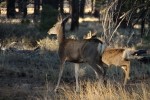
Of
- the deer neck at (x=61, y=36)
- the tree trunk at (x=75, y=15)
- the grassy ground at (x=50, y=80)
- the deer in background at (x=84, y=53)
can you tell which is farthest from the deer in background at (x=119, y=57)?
the tree trunk at (x=75, y=15)

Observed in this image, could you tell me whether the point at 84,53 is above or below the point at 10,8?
above

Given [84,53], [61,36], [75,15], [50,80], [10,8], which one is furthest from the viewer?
[10,8]

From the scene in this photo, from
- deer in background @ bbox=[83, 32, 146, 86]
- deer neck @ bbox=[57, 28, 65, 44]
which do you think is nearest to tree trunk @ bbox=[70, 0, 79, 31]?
deer neck @ bbox=[57, 28, 65, 44]

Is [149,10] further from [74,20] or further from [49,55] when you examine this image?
[74,20]

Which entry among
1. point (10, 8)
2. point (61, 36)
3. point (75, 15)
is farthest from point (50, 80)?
point (10, 8)

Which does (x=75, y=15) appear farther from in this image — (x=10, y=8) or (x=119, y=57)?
(x=119, y=57)

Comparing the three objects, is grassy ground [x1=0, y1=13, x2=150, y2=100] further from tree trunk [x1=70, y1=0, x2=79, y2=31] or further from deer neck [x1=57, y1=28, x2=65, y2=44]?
tree trunk [x1=70, y1=0, x2=79, y2=31]

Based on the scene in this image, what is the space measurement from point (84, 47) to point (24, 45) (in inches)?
377

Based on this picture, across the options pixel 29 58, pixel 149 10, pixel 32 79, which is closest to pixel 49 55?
pixel 29 58

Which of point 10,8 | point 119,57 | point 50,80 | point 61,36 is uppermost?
point 61,36

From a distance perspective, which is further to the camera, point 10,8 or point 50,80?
point 10,8

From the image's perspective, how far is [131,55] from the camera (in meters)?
13.2

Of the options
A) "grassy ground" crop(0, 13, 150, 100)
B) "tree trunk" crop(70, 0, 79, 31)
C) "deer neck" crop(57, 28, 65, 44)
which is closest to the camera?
"grassy ground" crop(0, 13, 150, 100)

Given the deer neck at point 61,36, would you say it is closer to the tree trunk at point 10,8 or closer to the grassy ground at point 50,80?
the grassy ground at point 50,80
